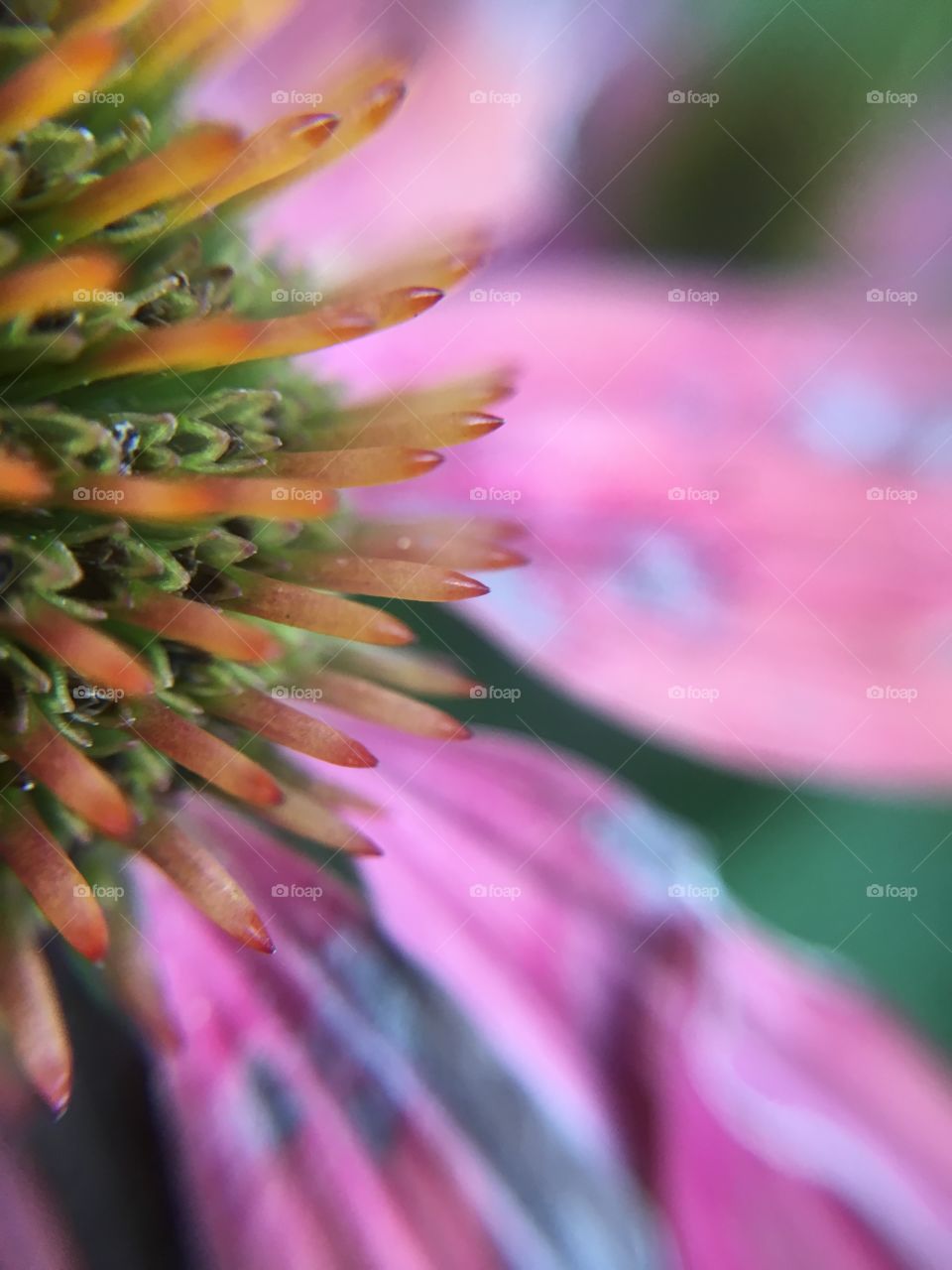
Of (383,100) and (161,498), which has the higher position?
(383,100)

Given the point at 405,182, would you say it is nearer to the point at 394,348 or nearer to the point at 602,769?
the point at 394,348

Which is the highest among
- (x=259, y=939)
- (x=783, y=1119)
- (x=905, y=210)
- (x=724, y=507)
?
(x=905, y=210)

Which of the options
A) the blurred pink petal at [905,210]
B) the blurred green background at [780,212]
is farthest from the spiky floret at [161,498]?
the blurred pink petal at [905,210]

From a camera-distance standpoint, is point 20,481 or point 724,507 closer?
point 20,481

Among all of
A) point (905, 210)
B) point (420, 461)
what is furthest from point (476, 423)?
point (905, 210)

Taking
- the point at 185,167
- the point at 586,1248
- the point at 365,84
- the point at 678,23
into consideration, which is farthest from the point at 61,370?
the point at 586,1248

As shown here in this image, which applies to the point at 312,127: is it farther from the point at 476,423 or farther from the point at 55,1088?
the point at 55,1088

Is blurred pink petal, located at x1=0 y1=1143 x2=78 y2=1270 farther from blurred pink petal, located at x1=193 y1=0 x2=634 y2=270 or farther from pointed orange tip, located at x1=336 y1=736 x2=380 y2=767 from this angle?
blurred pink petal, located at x1=193 y1=0 x2=634 y2=270
